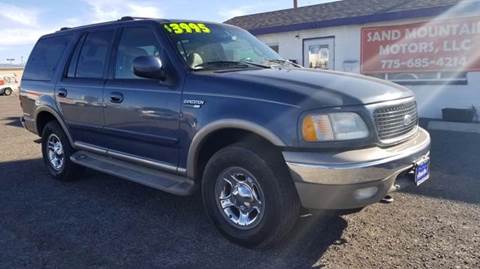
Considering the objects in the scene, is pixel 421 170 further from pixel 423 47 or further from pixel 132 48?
pixel 423 47

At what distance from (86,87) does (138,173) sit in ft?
4.22

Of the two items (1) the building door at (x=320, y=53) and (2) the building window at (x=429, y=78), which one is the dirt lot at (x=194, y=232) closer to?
(2) the building window at (x=429, y=78)

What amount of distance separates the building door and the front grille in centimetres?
865

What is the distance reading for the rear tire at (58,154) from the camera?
5.66 m

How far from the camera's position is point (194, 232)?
3980 millimetres

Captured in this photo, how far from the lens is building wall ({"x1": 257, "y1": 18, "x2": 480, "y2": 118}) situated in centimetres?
1016

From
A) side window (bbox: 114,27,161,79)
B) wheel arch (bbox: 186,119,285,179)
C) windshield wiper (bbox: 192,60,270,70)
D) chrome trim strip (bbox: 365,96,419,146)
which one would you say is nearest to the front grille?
chrome trim strip (bbox: 365,96,419,146)

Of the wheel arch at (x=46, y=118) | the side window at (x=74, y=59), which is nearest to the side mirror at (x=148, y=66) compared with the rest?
the side window at (x=74, y=59)

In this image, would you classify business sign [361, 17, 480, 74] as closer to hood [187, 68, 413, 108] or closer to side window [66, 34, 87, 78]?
hood [187, 68, 413, 108]

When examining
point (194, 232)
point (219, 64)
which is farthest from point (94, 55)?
point (194, 232)

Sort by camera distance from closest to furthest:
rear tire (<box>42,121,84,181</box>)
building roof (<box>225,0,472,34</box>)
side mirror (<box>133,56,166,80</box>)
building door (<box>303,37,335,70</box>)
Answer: side mirror (<box>133,56,166,80</box>), rear tire (<box>42,121,84,181</box>), building roof (<box>225,0,472,34</box>), building door (<box>303,37,335,70</box>)

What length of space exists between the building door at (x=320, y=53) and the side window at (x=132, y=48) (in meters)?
8.44

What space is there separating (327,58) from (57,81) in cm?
849

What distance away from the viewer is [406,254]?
343 cm
